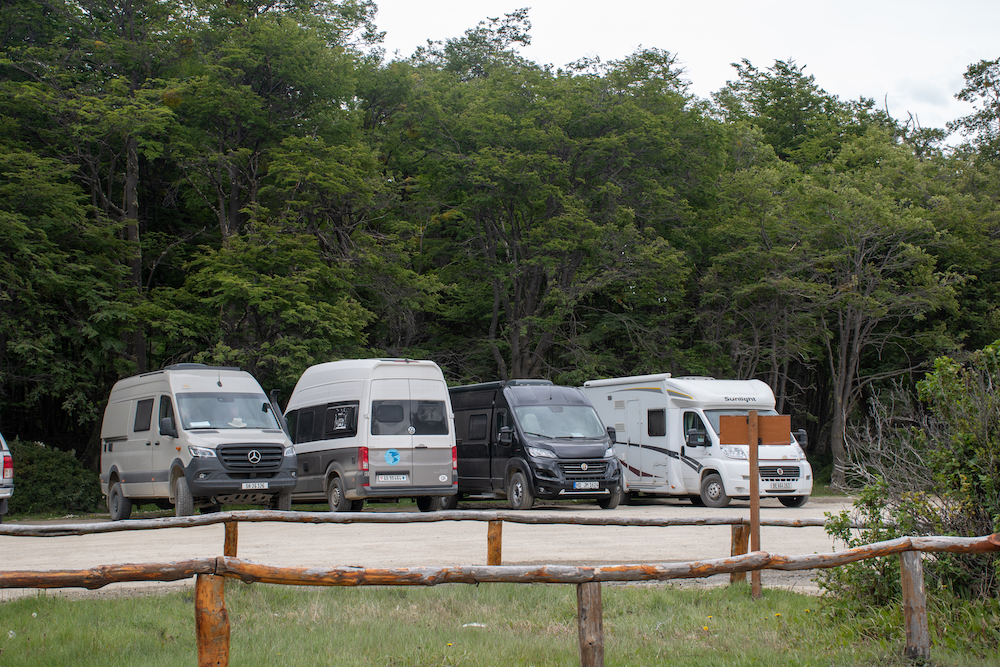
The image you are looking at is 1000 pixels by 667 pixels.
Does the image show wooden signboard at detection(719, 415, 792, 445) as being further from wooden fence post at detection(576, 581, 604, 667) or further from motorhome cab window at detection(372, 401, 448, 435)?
motorhome cab window at detection(372, 401, 448, 435)

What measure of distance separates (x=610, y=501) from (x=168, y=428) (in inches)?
346

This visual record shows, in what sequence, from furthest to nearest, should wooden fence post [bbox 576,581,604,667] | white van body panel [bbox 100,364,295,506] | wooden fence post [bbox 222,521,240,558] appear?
white van body panel [bbox 100,364,295,506] < wooden fence post [bbox 222,521,240,558] < wooden fence post [bbox 576,581,604,667]

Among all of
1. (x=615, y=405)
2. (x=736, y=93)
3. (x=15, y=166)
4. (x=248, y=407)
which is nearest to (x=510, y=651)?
(x=248, y=407)

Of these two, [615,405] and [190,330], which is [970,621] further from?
[190,330]

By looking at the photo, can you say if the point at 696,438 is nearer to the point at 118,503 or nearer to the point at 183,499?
the point at 183,499

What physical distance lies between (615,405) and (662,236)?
9759 millimetres

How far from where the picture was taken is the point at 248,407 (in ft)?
59.0

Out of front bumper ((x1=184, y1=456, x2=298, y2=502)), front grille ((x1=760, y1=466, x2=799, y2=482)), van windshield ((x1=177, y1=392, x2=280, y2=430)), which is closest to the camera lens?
front bumper ((x1=184, y1=456, x2=298, y2=502))

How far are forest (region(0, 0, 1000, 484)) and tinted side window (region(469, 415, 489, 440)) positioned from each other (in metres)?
4.35

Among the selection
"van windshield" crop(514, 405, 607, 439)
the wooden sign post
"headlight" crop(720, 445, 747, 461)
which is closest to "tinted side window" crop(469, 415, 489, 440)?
"van windshield" crop(514, 405, 607, 439)

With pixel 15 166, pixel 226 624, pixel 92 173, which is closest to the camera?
pixel 226 624

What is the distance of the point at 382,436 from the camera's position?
59.5 feet

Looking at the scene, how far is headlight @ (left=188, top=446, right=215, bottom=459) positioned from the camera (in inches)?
650

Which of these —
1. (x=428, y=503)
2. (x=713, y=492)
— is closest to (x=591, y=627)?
(x=428, y=503)
